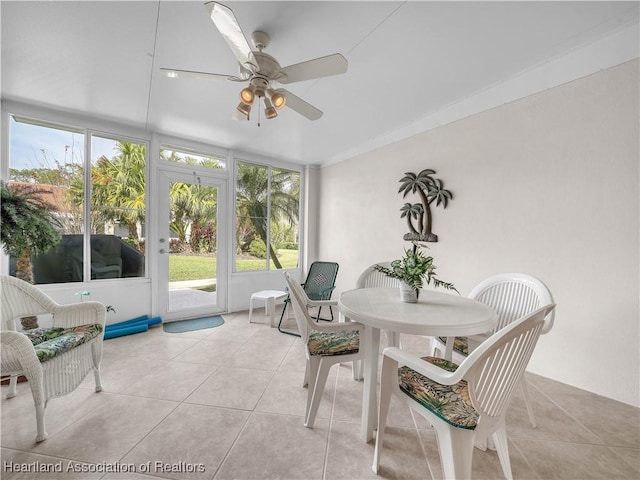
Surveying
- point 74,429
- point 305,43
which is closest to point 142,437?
point 74,429

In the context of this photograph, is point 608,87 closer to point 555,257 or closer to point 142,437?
point 555,257

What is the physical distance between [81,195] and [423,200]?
13.7 ft

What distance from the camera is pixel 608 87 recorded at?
6.26 feet

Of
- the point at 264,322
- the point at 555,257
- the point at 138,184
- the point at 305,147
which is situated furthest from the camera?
the point at 305,147

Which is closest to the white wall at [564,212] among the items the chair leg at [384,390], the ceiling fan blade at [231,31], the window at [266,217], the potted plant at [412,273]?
the potted plant at [412,273]

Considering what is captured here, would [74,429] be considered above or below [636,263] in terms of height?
below

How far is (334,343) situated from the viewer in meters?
1.74

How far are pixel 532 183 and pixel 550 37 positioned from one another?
1080 mm

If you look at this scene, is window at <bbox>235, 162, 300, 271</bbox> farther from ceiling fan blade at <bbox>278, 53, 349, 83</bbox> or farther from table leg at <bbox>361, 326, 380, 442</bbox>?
table leg at <bbox>361, 326, 380, 442</bbox>

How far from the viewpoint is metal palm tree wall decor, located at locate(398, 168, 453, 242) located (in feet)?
9.73

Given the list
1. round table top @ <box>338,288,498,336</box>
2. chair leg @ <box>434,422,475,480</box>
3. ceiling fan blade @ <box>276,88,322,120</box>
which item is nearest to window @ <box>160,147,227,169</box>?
ceiling fan blade @ <box>276,88,322,120</box>

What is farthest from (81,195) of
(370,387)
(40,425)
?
(370,387)

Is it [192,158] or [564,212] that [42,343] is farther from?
[564,212]

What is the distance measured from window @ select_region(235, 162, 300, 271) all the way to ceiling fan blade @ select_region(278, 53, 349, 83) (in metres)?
2.83
